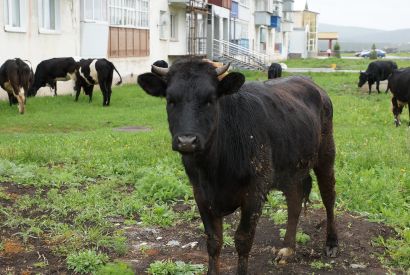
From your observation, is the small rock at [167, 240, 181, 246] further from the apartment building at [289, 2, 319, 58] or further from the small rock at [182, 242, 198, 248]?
the apartment building at [289, 2, 319, 58]

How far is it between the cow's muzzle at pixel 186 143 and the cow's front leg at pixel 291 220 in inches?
69.3

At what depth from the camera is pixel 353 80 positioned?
31.4 m

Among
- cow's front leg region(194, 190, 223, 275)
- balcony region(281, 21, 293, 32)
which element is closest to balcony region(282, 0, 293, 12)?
balcony region(281, 21, 293, 32)

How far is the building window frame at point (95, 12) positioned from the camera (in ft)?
80.7

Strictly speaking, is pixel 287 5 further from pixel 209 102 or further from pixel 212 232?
pixel 209 102

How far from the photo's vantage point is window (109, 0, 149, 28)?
2746 cm

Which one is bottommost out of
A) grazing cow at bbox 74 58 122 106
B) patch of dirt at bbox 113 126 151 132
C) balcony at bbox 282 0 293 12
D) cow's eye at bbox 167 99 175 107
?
patch of dirt at bbox 113 126 151 132

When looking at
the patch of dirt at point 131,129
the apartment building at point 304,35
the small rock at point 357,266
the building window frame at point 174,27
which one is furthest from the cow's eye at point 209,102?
the apartment building at point 304,35

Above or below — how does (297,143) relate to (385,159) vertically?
above

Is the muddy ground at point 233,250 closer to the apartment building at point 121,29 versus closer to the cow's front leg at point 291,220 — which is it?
the cow's front leg at point 291,220

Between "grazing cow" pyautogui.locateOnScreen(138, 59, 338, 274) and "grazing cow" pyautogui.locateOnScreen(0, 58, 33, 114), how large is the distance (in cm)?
1284

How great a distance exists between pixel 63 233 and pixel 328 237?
8.44ft

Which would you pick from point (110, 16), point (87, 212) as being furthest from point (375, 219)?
point (110, 16)

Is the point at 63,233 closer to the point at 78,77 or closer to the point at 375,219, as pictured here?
the point at 375,219
